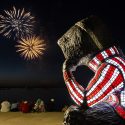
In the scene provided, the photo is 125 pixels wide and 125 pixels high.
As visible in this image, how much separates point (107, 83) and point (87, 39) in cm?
132

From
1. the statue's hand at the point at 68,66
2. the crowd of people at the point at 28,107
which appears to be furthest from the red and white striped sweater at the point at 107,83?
the crowd of people at the point at 28,107

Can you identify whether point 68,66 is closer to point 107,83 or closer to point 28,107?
point 107,83

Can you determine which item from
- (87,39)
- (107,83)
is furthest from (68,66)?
(107,83)

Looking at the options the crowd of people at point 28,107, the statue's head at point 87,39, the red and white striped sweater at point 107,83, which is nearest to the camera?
the red and white striped sweater at point 107,83

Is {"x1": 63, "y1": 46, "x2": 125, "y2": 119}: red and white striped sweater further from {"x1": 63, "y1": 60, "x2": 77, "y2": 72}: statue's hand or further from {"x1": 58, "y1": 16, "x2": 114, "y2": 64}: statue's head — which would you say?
{"x1": 63, "y1": 60, "x2": 77, "y2": 72}: statue's hand

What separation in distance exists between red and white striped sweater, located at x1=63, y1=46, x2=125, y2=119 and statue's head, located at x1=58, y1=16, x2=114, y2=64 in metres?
0.25

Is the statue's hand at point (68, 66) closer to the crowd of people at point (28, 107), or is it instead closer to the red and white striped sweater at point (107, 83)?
the red and white striped sweater at point (107, 83)

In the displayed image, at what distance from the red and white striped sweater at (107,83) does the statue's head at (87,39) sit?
247mm

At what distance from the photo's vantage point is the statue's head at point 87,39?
8.49m

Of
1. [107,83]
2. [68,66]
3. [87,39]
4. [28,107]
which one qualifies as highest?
[87,39]

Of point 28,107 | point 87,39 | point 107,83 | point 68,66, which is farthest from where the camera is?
point 28,107

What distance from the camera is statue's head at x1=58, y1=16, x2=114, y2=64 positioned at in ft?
27.9

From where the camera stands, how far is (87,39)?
864 cm

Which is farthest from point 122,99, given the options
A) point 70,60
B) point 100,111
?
point 70,60
